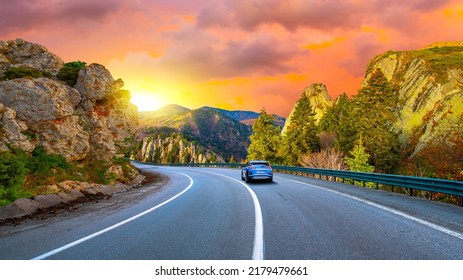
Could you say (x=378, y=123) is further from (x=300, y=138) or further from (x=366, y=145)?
(x=300, y=138)

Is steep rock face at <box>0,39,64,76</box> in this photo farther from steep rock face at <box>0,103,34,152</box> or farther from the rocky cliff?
steep rock face at <box>0,103,34,152</box>

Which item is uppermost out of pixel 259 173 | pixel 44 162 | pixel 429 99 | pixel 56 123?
pixel 429 99

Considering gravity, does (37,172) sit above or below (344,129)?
below

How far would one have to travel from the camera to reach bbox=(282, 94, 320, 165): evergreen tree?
194ft

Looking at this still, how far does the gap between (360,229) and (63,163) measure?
15.0 meters

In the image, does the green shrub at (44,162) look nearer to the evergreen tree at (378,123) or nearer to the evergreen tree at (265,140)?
the evergreen tree at (378,123)

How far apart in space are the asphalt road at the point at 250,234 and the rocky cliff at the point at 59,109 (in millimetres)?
8333

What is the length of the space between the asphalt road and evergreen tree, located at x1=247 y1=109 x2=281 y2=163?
5333cm

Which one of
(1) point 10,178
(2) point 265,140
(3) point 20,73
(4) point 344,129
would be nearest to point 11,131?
(1) point 10,178

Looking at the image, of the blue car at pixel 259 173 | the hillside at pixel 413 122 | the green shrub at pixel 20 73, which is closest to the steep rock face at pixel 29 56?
the green shrub at pixel 20 73

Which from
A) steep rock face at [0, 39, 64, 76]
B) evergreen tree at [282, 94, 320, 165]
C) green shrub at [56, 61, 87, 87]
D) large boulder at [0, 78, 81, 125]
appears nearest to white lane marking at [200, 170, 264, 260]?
large boulder at [0, 78, 81, 125]

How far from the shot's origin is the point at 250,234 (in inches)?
245

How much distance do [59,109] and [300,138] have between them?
1908 inches
